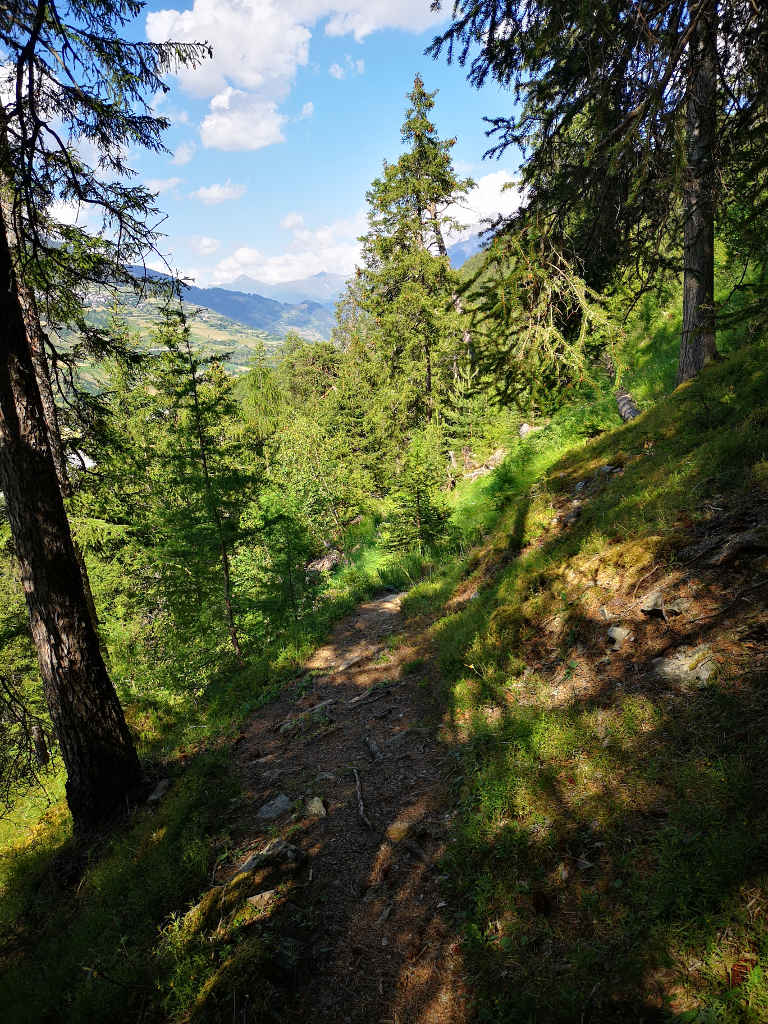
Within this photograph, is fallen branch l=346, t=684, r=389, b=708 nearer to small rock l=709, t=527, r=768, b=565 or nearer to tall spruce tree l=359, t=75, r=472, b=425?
small rock l=709, t=527, r=768, b=565

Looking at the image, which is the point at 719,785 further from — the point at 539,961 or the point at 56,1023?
the point at 56,1023

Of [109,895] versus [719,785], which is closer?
[719,785]

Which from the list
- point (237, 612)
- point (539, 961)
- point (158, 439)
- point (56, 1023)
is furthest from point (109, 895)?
point (158, 439)

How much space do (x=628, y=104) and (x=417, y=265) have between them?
54.2ft

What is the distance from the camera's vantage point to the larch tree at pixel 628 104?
12.4ft

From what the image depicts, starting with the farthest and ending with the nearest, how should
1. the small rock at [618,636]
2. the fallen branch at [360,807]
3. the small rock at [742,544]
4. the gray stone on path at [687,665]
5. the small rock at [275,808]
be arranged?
the small rock at [275,808], the fallen branch at [360,807], the small rock at [618,636], the small rock at [742,544], the gray stone on path at [687,665]

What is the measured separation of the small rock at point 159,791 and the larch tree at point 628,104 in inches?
294

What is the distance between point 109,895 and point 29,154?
25.3ft

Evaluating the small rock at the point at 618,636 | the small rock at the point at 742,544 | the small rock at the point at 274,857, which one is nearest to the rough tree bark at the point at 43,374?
the small rock at the point at 274,857

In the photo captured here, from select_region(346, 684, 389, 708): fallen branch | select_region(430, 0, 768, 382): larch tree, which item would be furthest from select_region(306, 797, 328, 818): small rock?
select_region(430, 0, 768, 382): larch tree

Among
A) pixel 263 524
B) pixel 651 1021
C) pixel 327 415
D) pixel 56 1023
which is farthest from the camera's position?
pixel 327 415

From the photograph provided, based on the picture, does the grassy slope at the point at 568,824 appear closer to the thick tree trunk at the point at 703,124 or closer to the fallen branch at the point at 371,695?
the fallen branch at the point at 371,695

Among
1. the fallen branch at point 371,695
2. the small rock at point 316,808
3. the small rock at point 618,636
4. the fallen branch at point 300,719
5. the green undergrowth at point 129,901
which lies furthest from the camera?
the fallen branch at point 371,695

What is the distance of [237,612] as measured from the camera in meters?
12.6
